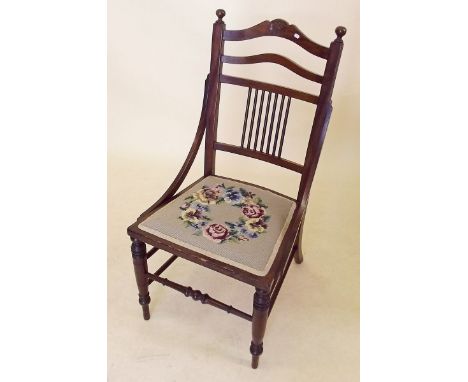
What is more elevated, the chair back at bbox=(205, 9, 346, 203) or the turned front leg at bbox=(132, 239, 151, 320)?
the chair back at bbox=(205, 9, 346, 203)

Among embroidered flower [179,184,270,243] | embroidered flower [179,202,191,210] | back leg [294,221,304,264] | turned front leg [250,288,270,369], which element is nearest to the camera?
turned front leg [250,288,270,369]

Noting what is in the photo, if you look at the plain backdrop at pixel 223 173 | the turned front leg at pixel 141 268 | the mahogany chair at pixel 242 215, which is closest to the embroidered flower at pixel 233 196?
the mahogany chair at pixel 242 215

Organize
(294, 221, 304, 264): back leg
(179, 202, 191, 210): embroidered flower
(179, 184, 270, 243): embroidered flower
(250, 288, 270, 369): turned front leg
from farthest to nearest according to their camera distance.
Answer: (294, 221, 304, 264): back leg < (179, 202, 191, 210): embroidered flower < (179, 184, 270, 243): embroidered flower < (250, 288, 270, 369): turned front leg

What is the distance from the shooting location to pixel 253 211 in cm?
146

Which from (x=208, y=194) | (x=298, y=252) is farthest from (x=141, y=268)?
(x=298, y=252)

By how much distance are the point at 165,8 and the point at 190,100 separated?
523 millimetres


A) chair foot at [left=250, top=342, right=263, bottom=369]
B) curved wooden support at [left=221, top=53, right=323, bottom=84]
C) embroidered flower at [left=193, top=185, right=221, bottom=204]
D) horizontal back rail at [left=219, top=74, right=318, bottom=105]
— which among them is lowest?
chair foot at [left=250, top=342, right=263, bottom=369]

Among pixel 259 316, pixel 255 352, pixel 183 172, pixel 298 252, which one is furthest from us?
pixel 298 252

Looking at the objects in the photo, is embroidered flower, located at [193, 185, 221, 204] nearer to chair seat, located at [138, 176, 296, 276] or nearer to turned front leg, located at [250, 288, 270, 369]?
chair seat, located at [138, 176, 296, 276]

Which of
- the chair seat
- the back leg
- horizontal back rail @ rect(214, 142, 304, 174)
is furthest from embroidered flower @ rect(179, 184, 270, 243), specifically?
the back leg

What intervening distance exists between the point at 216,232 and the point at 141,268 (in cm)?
33

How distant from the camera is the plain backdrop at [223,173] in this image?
151 centimetres

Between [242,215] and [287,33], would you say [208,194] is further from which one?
[287,33]

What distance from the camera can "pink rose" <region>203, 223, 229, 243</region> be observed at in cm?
132
